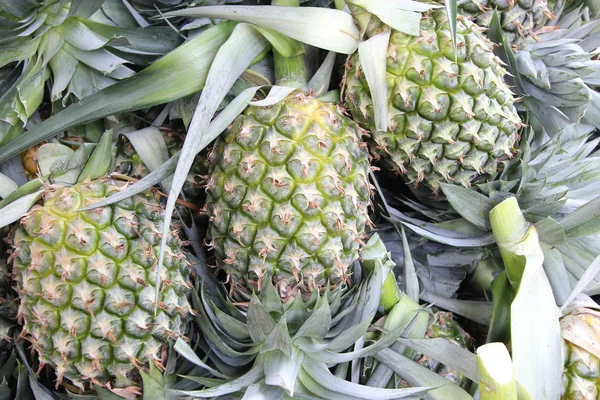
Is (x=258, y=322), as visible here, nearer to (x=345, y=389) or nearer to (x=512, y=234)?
(x=345, y=389)

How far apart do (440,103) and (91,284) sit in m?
0.81

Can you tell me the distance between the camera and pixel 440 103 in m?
1.14

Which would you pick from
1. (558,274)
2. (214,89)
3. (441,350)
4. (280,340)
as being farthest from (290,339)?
(558,274)

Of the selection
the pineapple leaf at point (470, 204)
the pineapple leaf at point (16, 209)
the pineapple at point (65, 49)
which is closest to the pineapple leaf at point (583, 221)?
the pineapple leaf at point (470, 204)

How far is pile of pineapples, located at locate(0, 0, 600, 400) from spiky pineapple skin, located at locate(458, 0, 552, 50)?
2cm

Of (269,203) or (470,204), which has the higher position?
(269,203)

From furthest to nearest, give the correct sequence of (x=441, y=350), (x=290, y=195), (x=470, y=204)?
(x=470, y=204), (x=441, y=350), (x=290, y=195)

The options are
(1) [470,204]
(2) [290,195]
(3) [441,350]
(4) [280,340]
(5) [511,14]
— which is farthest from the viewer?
(5) [511,14]

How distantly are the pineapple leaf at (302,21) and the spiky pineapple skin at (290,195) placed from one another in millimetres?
127

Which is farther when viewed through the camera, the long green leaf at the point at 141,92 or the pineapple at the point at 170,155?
the pineapple at the point at 170,155


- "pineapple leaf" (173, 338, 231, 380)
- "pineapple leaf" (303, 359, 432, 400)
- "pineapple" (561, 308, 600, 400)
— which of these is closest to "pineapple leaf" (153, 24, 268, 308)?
"pineapple leaf" (173, 338, 231, 380)

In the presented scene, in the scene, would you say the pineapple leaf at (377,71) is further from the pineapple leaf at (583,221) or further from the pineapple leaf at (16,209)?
the pineapple leaf at (16,209)

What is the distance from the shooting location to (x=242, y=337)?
3.62 ft

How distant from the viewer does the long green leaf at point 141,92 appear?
3.49ft
